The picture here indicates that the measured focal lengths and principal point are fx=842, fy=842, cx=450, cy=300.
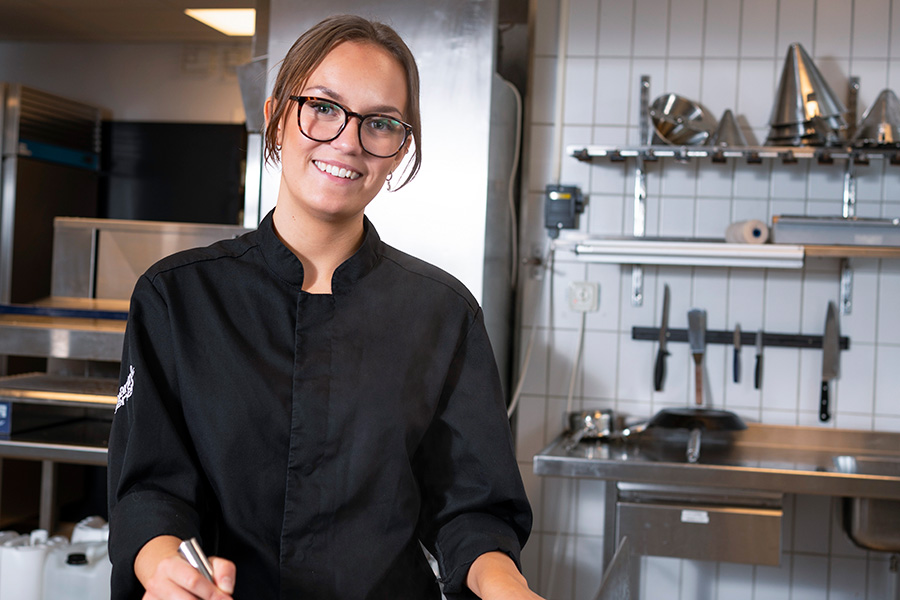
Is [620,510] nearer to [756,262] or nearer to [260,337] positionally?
[756,262]

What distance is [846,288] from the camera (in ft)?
7.96

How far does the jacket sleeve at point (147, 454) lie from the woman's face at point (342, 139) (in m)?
0.18

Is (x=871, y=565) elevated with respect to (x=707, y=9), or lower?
lower

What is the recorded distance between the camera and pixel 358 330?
872 millimetres

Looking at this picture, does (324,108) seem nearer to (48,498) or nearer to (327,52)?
(327,52)

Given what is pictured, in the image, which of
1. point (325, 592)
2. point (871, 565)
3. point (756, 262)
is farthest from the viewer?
point (871, 565)

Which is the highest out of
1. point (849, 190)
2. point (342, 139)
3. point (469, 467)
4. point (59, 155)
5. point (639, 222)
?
point (59, 155)

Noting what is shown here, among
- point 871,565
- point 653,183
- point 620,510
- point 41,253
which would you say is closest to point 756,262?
point 653,183

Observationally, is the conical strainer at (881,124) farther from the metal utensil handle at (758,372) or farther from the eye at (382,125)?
the eye at (382,125)

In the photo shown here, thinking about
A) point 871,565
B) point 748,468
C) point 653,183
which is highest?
point 653,183

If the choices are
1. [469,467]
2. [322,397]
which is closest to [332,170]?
[322,397]

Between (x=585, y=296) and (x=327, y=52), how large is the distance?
69.7 inches

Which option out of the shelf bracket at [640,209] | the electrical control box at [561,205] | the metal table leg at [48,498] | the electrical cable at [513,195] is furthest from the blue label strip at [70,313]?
the shelf bracket at [640,209]

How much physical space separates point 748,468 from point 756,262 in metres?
0.54
